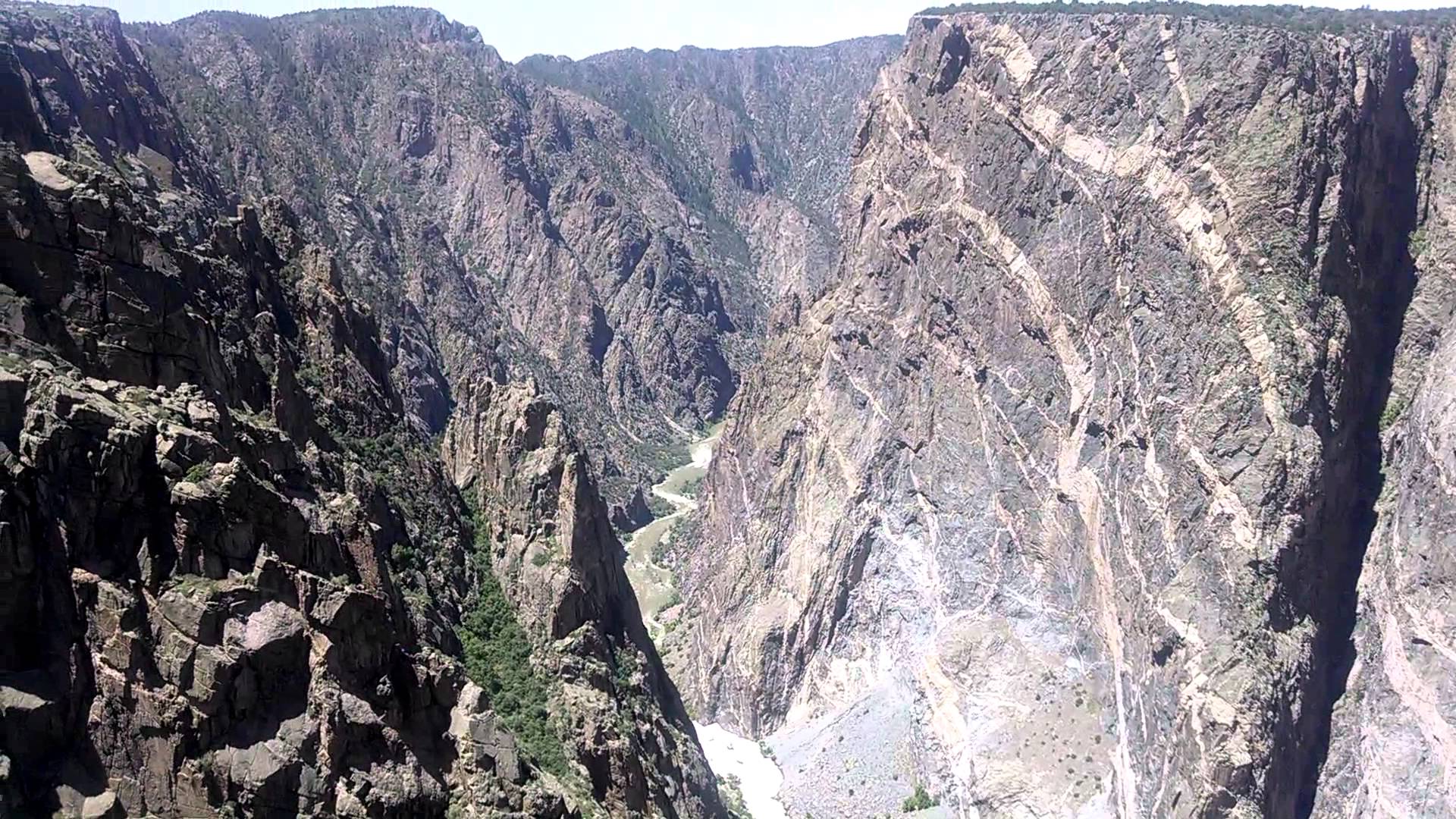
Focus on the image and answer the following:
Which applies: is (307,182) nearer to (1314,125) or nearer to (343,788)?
(1314,125)

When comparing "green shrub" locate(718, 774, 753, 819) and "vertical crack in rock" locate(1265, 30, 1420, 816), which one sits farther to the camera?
"green shrub" locate(718, 774, 753, 819)

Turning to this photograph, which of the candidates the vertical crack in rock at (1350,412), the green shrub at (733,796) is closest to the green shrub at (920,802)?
the green shrub at (733,796)

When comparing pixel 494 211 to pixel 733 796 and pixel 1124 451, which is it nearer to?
pixel 733 796

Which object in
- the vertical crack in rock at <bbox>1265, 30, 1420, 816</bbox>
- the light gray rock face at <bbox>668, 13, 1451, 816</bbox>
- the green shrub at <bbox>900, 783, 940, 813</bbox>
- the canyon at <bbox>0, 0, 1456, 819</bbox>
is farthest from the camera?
the green shrub at <bbox>900, 783, 940, 813</bbox>

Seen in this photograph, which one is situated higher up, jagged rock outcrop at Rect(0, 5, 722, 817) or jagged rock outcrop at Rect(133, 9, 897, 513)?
jagged rock outcrop at Rect(133, 9, 897, 513)

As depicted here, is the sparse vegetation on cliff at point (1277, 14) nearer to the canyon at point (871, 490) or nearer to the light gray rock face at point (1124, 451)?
the canyon at point (871, 490)

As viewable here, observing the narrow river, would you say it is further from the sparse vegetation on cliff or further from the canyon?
the sparse vegetation on cliff

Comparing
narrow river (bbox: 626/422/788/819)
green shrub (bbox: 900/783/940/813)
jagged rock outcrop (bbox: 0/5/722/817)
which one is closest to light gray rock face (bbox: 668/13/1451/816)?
green shrub (bbox: 900/783/940/813)

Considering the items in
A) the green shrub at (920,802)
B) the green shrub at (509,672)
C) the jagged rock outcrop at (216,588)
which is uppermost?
the jagged rock outcrop at (216,588)
